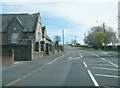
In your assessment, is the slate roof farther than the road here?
Yes

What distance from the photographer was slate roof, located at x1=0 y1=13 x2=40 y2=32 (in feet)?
235

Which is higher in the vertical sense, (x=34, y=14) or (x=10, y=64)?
(x=34, y=14)

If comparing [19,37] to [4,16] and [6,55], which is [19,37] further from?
[6,55]

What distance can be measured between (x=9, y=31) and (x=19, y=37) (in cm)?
233

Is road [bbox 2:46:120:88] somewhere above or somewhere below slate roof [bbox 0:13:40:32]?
below

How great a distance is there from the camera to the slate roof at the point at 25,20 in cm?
7150

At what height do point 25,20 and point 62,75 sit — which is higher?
point 25,20

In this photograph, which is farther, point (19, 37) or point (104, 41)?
point (104, 41)

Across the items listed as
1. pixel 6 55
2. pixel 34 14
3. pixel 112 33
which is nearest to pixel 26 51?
pixel 6 55

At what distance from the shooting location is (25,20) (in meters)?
73.1

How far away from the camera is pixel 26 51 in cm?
4625

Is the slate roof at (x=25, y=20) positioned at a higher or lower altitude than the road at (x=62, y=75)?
higher

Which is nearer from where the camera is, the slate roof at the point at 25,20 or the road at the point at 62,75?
the road at the point at 62,75

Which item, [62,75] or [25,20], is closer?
[62,75]
